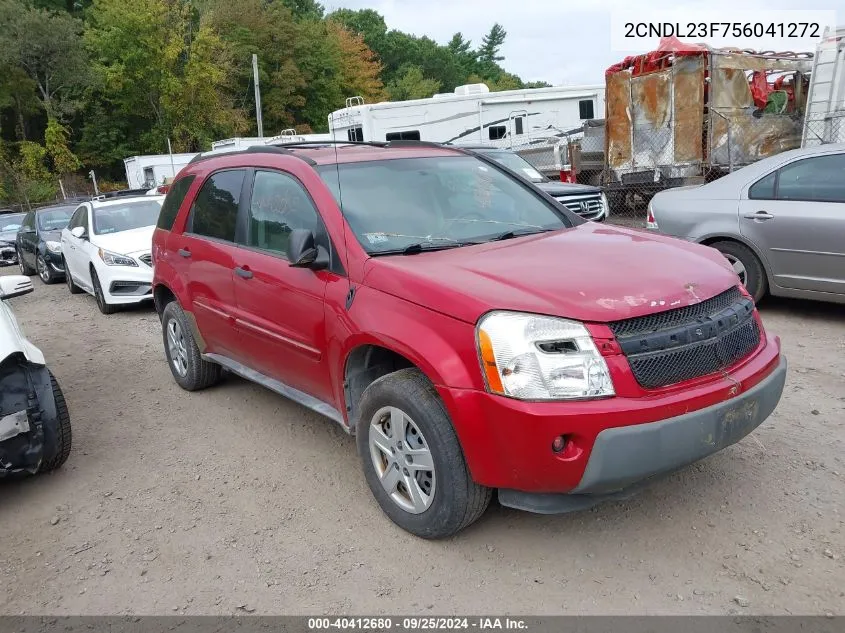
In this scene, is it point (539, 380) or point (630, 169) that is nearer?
point (539, 380)

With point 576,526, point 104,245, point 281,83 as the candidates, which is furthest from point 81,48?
point 576,526

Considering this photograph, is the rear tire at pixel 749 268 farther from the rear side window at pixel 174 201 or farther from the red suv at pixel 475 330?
the rear side window at pixel 174 201

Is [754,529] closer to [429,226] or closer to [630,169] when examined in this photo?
[429,226]

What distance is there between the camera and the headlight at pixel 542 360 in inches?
105

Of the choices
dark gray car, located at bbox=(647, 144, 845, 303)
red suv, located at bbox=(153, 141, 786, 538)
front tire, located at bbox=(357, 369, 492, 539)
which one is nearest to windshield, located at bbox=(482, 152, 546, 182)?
dark gray car, located at bbox=(647, 144, 845, 303)

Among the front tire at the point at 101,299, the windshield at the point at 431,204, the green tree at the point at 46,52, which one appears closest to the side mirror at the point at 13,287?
the windshield at the point at 431,204

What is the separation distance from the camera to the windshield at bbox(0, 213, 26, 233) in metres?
19.7

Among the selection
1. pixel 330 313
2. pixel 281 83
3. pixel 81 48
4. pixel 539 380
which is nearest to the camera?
pixel 539 380

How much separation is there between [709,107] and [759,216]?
249 inches

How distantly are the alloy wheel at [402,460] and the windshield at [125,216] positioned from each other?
766 centimetres

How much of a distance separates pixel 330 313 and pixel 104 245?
6916 millimetres

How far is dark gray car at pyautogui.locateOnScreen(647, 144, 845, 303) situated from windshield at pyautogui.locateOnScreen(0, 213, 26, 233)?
1916cm

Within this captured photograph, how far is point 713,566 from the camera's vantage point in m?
2.90

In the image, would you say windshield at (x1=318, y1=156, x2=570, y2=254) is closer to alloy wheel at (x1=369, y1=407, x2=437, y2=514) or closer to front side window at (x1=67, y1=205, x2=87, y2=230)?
alloy wheel at (x1=369, y1=407, x2=437, y2=514)
